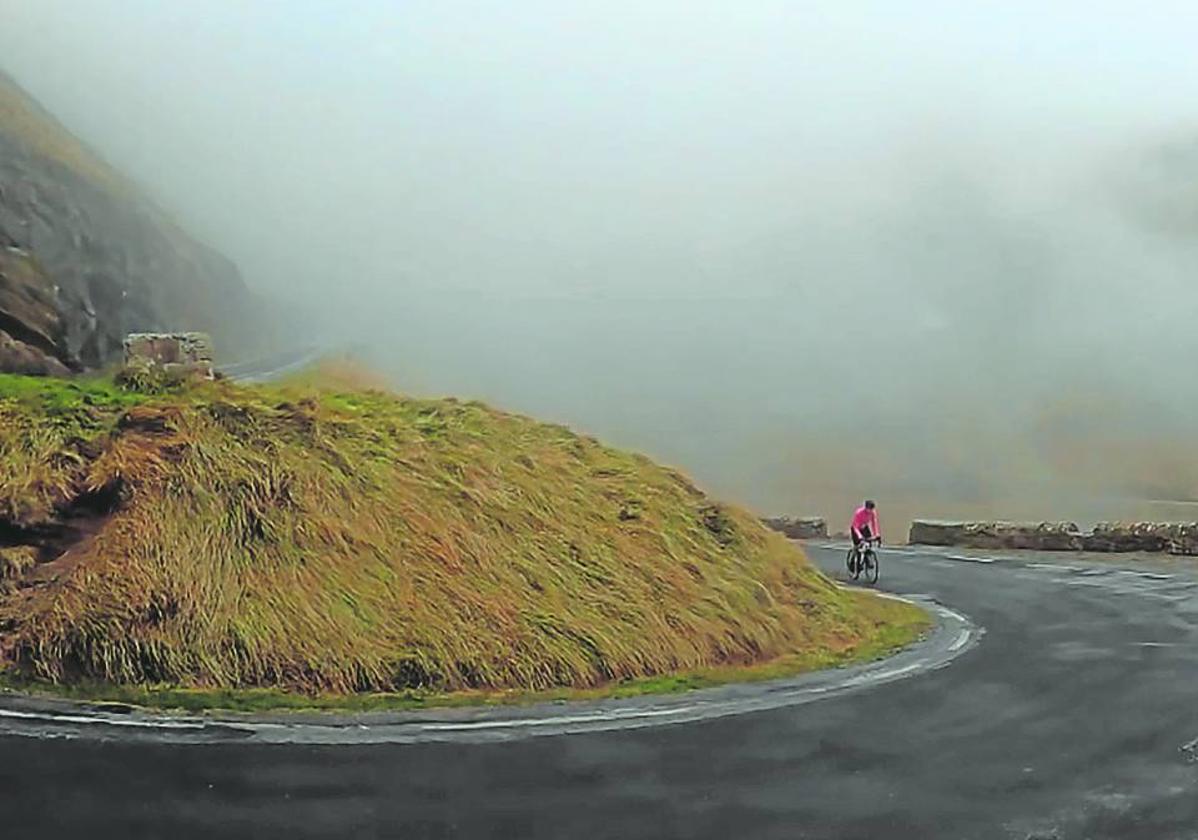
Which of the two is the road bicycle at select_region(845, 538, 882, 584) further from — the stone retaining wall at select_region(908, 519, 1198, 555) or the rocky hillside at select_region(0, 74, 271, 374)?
the rocky hillside at select_region(0, 74, 271, 374)

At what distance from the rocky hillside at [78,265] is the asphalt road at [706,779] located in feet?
56.3

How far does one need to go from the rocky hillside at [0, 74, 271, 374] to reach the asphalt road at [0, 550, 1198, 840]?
56.3ft

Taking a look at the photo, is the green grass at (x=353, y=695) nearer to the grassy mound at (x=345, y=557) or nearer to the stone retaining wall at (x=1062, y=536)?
the grassy mound at (x=345, y=557)

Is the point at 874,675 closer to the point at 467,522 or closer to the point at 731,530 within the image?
the point at 731,530

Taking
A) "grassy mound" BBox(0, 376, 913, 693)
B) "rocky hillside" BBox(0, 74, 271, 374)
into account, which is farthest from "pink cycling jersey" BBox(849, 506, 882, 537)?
"rocky hillside" BBox(0, 74, 271, 374)

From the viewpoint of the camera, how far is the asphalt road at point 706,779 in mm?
7844

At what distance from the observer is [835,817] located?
8195 mm

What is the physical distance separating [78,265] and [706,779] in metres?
29.3

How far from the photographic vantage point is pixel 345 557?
13.0m

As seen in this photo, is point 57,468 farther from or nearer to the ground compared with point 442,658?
farther from the ground

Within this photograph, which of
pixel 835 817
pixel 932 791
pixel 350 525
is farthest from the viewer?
pixel 350 525

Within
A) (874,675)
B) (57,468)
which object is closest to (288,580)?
(57,468)

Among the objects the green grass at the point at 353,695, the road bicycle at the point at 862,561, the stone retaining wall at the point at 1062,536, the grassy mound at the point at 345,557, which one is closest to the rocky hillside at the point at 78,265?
the grassy mound at the point at 345,557

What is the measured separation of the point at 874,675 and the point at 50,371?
17.1 m
